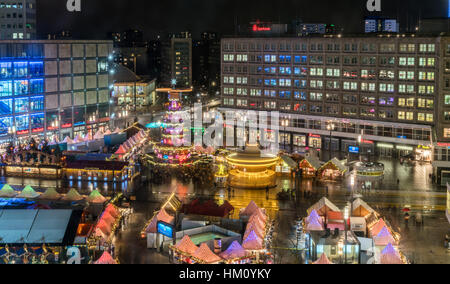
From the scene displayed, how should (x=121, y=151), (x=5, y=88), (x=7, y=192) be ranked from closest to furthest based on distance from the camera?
(x=7, y=192)
(x=121, y=151)
(x=5, y=88)

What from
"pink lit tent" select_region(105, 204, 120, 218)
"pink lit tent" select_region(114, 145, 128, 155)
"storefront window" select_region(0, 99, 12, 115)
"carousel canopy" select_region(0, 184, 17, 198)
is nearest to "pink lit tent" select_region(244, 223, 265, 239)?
"pink lit tent" select_region(105, 204, 120, 218)

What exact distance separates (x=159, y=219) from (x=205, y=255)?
23.9 ft

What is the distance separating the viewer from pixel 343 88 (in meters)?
85.4

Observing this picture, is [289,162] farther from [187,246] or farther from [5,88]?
[5,88]

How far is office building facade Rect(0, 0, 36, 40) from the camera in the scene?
11688cm

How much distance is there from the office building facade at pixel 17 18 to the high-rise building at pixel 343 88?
46.8 metres

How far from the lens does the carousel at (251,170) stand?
2429 inches

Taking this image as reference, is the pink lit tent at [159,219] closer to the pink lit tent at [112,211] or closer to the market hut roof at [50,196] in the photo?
the pink lit tent at [112,211]

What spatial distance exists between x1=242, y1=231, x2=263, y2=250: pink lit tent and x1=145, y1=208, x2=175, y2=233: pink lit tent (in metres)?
6.57

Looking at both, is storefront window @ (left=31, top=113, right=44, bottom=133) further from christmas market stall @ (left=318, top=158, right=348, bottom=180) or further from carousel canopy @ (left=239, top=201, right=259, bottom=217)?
carousel canopy @ (left=239, top=201, right=259, bottom=217)

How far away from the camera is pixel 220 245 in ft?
122

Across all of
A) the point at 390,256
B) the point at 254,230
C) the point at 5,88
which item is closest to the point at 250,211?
the point at 254,230

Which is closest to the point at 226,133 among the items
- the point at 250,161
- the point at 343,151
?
the point at 343,151
